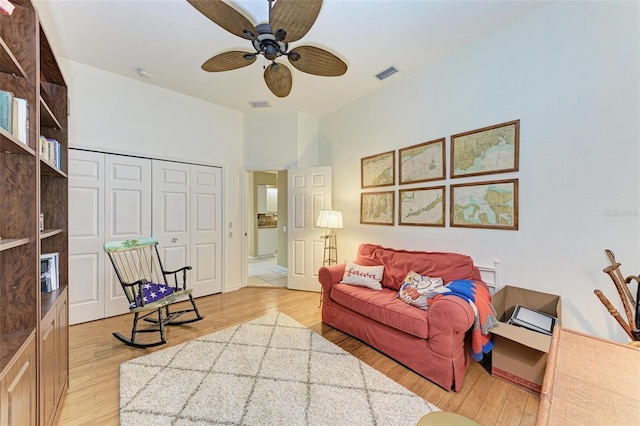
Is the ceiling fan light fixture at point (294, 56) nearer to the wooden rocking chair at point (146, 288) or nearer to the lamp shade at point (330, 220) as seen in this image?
the lamp shade at point (330, 220)

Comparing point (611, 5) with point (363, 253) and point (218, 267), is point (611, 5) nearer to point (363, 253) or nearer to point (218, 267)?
point (363, 253)

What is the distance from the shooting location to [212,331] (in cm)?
284

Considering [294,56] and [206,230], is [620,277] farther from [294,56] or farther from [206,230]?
[206,230]

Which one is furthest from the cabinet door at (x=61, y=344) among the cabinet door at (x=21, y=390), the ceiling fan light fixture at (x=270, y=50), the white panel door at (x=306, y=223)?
the white panel door at (x=306, y=223)

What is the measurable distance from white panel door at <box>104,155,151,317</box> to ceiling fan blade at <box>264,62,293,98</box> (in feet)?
7.76

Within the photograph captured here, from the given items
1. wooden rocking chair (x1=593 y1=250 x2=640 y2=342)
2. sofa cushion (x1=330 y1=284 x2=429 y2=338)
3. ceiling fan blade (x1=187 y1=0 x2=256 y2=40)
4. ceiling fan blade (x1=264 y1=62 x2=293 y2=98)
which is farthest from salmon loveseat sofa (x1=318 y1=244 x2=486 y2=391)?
ceiling fan blade (x1=187 y1=0 x2=256 y2=40)

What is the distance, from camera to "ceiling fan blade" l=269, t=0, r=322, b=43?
1.46m

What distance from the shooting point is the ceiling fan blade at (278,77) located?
2100mm

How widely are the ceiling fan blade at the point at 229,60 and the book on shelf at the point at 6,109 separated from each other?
49.5 inches

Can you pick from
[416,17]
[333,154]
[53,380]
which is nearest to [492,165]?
[416,17]

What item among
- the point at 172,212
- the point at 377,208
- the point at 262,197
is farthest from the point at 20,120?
the point at 262,197

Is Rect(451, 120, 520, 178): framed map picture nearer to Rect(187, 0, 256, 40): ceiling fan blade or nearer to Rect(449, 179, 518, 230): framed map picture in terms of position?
Rect(449, 179, 518, 230): framed map picture

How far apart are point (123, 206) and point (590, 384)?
4.29 meters

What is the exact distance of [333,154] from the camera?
4.41 meters
